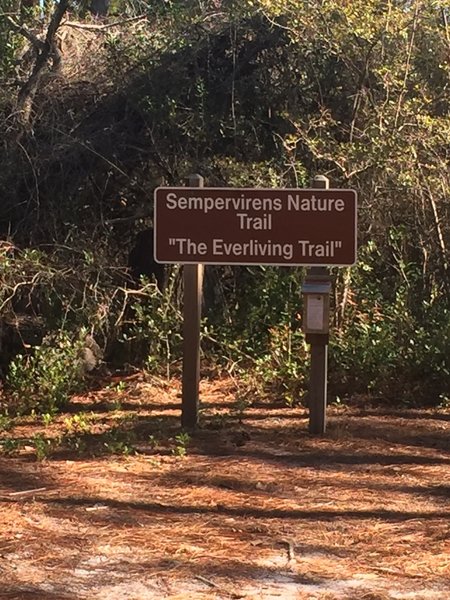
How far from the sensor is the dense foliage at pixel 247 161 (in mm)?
8453

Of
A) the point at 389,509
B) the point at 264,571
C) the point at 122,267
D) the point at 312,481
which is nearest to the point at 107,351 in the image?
the point at 122,267

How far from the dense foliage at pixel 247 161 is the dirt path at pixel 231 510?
1477 mm

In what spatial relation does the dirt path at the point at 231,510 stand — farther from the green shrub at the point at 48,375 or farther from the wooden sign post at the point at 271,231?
the wooden sign post at the point at 271,231

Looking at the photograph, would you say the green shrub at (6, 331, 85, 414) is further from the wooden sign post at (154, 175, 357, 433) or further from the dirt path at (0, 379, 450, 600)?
the wooden sign post at (154, 175, 357, 433)

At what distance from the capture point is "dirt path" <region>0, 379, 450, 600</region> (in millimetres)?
3889

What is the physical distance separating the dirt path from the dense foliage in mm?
1477

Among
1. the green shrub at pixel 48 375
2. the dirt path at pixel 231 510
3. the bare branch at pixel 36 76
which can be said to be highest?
the bare branch at pixel 36 76

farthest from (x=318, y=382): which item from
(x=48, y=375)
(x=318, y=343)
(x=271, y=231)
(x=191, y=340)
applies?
(x=48, y=375)

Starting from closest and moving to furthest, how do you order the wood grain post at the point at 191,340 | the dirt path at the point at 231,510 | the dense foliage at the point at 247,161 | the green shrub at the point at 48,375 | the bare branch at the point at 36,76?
1. the dirt path at the point at 231,510
2. the wood grain post at the point at 191,340
3. the green shrub at the point at 48,375
4. the dense foliage at the point at 247,161
5. the bare branch at the point at 36,76

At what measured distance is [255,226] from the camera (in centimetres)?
664

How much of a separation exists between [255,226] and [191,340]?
1.06m

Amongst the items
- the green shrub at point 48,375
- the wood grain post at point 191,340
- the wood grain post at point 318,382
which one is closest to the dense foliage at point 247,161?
the green shrub at point 48,375

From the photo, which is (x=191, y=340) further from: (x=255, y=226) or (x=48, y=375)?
(x=48, y=375)

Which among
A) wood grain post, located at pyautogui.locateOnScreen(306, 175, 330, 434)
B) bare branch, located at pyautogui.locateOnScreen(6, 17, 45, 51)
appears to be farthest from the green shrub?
bare branch, located at pyautogui.locateOnScreen(6, 17, 45, 51)
